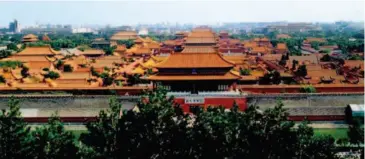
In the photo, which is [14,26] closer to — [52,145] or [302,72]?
[302,72]

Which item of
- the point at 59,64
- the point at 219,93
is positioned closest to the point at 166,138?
the point at 219,93

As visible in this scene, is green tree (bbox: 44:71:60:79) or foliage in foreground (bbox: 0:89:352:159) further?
green tree (bbox: 44:71:60:79)

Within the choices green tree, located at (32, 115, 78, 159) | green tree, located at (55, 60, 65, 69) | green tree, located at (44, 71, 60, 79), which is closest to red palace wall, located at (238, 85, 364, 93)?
green tree, located at (44, 71, 60, 79)

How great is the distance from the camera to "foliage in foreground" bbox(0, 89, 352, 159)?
1379cm

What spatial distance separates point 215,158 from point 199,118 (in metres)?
1.35

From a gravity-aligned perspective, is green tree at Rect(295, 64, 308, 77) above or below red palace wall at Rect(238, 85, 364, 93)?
above

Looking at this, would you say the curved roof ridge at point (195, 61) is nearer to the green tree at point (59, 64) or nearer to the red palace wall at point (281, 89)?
the red palace wall at point (281, 89)

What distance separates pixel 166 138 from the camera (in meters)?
14.3

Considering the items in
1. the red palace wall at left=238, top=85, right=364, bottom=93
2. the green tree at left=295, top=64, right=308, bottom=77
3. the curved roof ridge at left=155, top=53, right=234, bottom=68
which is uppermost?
the curved roof ridge at left=155, top=53, right=234, bottom=68

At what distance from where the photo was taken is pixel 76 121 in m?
23.3

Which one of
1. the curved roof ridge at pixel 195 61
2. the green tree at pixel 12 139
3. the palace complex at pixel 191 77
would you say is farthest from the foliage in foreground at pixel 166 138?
the curved roof ridge at pixel 195 61

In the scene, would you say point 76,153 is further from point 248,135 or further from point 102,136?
point 248,135

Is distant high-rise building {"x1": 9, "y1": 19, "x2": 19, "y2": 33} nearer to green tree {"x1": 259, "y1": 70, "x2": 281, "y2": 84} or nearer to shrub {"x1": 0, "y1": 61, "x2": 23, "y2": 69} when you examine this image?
shrub {"x1": 0, "y1": 61, "x2": 23, "y2": 69}

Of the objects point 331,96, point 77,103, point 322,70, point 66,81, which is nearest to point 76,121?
point 77,103
